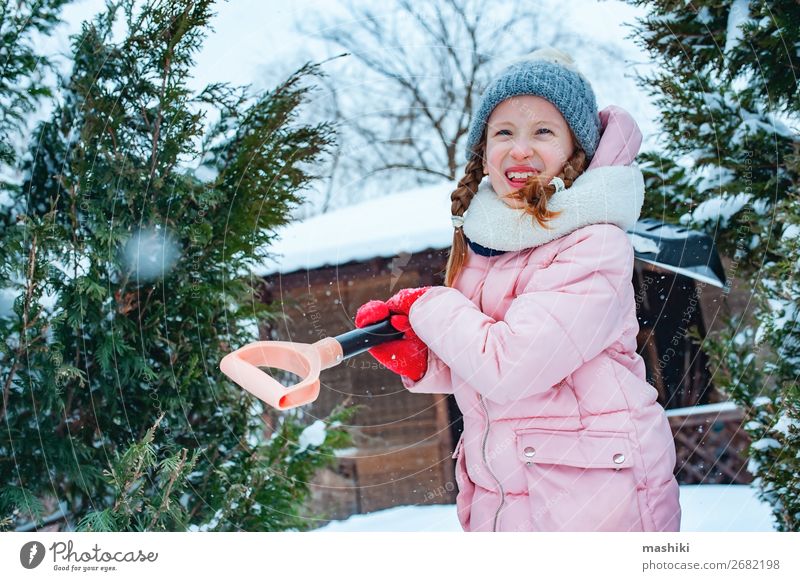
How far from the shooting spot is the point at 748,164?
1.25 metres

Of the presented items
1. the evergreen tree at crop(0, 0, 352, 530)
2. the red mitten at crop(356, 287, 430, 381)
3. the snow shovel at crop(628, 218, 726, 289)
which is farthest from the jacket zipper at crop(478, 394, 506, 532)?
the snow shovel at crop(628, 218, 726, 289)

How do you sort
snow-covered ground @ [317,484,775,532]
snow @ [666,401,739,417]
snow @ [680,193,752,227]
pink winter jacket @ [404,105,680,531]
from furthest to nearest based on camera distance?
1. snow @ [666,401,739,417]
2. snow @ [680,193,752,227]
3. snow-covered ground @ [317,484,775,532]
4. pink winter jacket @ [404,105,680,531]

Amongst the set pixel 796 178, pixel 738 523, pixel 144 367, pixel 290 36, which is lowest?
pixel 738 523

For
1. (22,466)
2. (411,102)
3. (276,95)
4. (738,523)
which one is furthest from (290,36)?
(738,523)

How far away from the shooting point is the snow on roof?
1.26m

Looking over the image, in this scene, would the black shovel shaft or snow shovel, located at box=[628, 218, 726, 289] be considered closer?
the black shovel shaft

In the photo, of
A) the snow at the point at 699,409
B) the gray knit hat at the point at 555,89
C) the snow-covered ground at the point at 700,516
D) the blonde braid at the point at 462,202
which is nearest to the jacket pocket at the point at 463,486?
the snow-covered ground at the point at 700,516

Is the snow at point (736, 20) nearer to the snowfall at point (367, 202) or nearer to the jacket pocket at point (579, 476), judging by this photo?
the snowfall at point (367, 202)

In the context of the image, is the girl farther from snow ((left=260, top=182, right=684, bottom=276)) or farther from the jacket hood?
snow ((left=260, top=182, right=684, bottom=276))

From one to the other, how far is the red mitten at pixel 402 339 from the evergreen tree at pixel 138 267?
1.10ft

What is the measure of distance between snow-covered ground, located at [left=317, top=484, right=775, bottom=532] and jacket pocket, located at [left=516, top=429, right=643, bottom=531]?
24cm

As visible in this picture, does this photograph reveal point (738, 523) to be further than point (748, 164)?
No

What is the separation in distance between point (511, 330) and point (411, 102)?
0.53m
